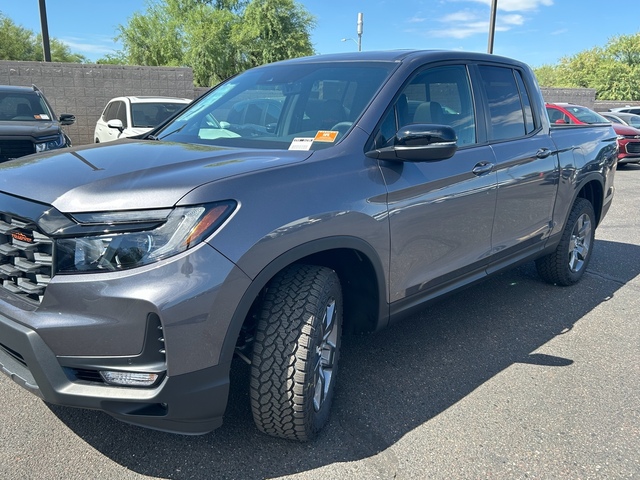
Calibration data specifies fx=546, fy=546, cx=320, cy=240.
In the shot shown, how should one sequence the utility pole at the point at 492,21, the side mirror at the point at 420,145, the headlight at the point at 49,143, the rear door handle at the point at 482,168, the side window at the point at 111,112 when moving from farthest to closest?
the utility pole at the point at 492,21 < the side window at the point at 111,112 < the headlight at the point at 49,143 < the rear door handle at the point at 482,168 < the side mirror at the point at 420,145

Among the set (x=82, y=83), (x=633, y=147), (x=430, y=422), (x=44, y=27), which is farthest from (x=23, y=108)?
(x=633, y=147)

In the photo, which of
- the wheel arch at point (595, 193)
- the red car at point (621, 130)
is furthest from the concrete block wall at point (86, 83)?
the wheel arch at point (595, 193)

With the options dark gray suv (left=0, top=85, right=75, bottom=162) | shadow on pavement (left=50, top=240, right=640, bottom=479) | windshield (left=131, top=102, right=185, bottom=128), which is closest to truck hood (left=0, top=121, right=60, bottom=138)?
dark gray suv (left=0, top=85, right=75, bottom=162)

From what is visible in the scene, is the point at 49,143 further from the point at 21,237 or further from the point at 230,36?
the point at 230,36

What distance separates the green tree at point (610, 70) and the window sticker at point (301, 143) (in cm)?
4881

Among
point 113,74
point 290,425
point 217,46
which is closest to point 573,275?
point 290,425

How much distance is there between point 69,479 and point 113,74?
1485 centimetres

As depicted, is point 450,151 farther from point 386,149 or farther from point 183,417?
point 183,417

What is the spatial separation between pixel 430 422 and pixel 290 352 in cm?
93

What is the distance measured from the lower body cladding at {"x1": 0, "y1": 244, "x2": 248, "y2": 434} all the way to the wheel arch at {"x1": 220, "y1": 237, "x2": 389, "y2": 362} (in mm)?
81

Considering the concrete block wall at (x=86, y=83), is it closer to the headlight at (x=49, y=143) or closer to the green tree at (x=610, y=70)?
the headlight at (x=49, y=143)

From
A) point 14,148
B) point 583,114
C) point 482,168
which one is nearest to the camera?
point 482,168

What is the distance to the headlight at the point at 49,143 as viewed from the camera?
6.88 m

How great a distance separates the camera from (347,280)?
9.57 feet
